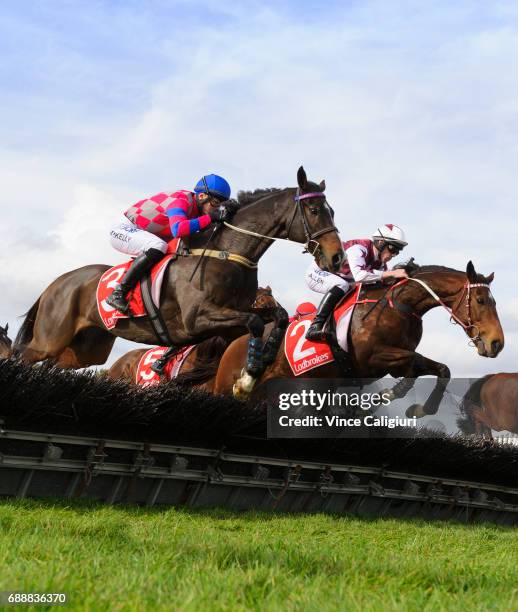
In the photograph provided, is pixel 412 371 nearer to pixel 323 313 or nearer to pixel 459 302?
pixel 459 302

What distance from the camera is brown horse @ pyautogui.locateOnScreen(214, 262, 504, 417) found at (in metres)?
7.89

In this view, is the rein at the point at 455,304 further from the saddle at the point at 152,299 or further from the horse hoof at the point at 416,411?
the saddle at the point at 152,299

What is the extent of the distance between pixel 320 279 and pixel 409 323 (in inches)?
52.1

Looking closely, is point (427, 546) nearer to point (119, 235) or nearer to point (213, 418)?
point (213, 418)

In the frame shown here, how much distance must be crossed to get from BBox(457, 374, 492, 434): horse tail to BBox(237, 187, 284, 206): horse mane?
15.6 feet

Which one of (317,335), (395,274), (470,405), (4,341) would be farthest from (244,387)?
(470,405)

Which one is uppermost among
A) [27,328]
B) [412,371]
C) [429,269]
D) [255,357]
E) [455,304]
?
[429,269]

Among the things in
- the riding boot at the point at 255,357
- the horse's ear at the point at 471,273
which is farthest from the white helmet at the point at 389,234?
the riding boot at the point at 255,357

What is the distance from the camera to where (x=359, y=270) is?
27.0 ft

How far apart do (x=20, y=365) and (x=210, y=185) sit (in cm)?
272

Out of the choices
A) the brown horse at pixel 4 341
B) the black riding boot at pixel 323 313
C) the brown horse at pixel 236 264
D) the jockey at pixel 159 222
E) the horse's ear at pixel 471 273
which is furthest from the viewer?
the brown horse at pixel 4 341

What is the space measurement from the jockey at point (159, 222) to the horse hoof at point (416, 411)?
2.67m

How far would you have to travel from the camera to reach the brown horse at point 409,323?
789 centimetres

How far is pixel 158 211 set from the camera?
739 centimetres
